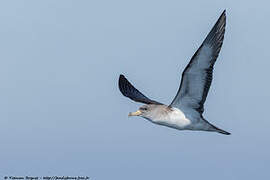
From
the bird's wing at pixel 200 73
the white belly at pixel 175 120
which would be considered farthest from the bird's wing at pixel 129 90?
the bird's wing at pixel 200 73

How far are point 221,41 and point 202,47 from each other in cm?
64

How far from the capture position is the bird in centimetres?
1842

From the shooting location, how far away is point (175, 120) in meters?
19.6

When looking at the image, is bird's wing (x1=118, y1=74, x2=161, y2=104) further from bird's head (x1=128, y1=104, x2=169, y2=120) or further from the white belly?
the white belly

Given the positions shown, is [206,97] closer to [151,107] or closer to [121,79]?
[151,107]

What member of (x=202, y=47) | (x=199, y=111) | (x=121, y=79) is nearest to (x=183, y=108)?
(x=199, y=111)

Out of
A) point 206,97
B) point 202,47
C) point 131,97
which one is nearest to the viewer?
point 202,47

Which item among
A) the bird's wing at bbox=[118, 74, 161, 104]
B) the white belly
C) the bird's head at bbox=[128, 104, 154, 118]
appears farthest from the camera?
the bird's wing at bbox=[118, 74, 161, 104]

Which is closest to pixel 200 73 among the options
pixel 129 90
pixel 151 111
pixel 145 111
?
pixel 151 111

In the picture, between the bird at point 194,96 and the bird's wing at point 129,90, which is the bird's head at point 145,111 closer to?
the bird at point 194,96

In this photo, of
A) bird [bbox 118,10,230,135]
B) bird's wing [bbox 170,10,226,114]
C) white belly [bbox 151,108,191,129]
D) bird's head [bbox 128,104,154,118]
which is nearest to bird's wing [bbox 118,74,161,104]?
bird [bbox 118,10,230,135]

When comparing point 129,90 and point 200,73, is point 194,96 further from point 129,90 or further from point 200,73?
point 129,90

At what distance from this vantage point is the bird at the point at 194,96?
18.4 metres

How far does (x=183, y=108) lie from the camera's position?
1983 cm
